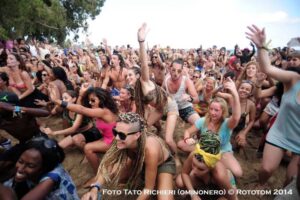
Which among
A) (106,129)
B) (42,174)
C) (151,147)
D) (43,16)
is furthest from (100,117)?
(43,16)

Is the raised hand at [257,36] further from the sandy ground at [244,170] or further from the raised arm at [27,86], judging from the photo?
the raised arm at [27,86]

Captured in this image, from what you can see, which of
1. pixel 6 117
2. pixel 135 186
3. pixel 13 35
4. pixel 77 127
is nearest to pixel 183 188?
pixel 135 186

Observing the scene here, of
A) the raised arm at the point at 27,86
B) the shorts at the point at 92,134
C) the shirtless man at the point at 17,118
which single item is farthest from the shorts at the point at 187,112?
the raised arm at the point at 27,86

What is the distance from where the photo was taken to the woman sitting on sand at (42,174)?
2.07m

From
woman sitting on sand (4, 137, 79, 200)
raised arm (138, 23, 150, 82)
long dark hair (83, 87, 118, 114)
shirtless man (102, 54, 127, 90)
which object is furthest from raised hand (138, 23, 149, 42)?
shirtless man (102, 54, 127, 90)

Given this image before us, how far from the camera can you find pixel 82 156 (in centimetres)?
449

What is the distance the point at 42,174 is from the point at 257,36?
2501 millimetres

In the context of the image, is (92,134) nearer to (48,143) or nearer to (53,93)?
(53,93)

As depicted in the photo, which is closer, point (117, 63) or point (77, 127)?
point (77, 127)

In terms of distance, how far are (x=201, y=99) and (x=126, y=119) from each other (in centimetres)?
335

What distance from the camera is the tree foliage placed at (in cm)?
1180

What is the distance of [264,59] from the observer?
275 cm

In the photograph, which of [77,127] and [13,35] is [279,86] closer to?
[77,127]

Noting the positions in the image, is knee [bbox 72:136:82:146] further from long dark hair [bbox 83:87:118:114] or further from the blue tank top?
the blue tank top
